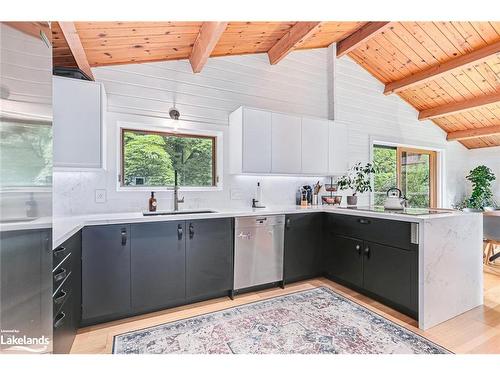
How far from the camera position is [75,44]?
202 centimetres

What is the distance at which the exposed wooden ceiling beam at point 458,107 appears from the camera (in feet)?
14.0

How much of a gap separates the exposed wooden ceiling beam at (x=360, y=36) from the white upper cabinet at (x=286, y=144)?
4.78 feet

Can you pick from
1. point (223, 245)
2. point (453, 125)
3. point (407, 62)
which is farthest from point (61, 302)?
point (453, 125)

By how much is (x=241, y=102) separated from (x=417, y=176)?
406cm

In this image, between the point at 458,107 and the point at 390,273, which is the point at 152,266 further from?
the point at 458,107

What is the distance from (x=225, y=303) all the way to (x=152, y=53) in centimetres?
275

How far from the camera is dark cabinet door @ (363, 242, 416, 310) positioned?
7.61 feet

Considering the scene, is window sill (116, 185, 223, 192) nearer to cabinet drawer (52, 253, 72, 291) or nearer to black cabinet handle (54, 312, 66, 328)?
cabinet drawer (52, 253, 72, 291)

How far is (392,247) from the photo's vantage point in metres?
2.47

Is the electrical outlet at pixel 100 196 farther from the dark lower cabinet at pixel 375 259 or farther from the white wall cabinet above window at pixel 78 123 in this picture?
the dark lower cabinet at pixel 375 259

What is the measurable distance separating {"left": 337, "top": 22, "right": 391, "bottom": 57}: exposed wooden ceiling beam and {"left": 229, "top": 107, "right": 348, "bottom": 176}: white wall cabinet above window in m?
1.20

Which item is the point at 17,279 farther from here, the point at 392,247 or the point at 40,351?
the point at 392,247

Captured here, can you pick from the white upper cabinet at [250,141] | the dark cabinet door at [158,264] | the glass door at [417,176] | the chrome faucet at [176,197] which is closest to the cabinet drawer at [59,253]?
the dark cabinet door at [158,264]

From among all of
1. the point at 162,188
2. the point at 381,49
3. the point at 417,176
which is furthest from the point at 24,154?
the point at 417,176
